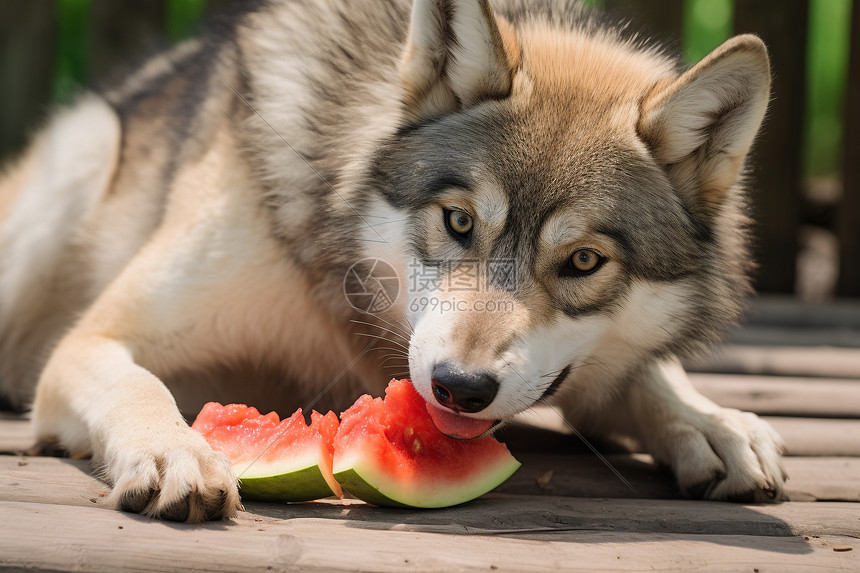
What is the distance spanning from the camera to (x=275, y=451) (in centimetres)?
212

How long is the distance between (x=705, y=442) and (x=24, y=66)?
461cm

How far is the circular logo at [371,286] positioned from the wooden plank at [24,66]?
351 cm

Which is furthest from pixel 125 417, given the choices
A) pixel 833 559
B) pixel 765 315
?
pixel 765 315

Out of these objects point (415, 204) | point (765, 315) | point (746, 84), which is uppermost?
point (746, 84)

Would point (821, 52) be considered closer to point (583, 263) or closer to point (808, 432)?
point (808, 432)

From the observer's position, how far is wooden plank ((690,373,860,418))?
3350 millimetres

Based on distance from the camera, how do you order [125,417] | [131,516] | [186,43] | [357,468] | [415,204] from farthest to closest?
[186,43] < [415,204] < [125,417] < [357,468] < [131,516]

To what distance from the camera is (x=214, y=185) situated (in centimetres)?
279

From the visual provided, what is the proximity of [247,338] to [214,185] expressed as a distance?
0.52 meters

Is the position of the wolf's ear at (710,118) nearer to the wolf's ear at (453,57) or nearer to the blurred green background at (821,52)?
the wolf's ear at (453,57)

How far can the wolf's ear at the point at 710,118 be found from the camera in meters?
2.18

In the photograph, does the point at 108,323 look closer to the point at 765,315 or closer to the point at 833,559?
the point at 833,559

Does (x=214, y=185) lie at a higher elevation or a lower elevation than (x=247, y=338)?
higher

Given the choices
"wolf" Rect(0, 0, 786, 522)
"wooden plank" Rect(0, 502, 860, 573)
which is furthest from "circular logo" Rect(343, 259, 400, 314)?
"wooden plank" Rect(0, 502, 860, 573)
